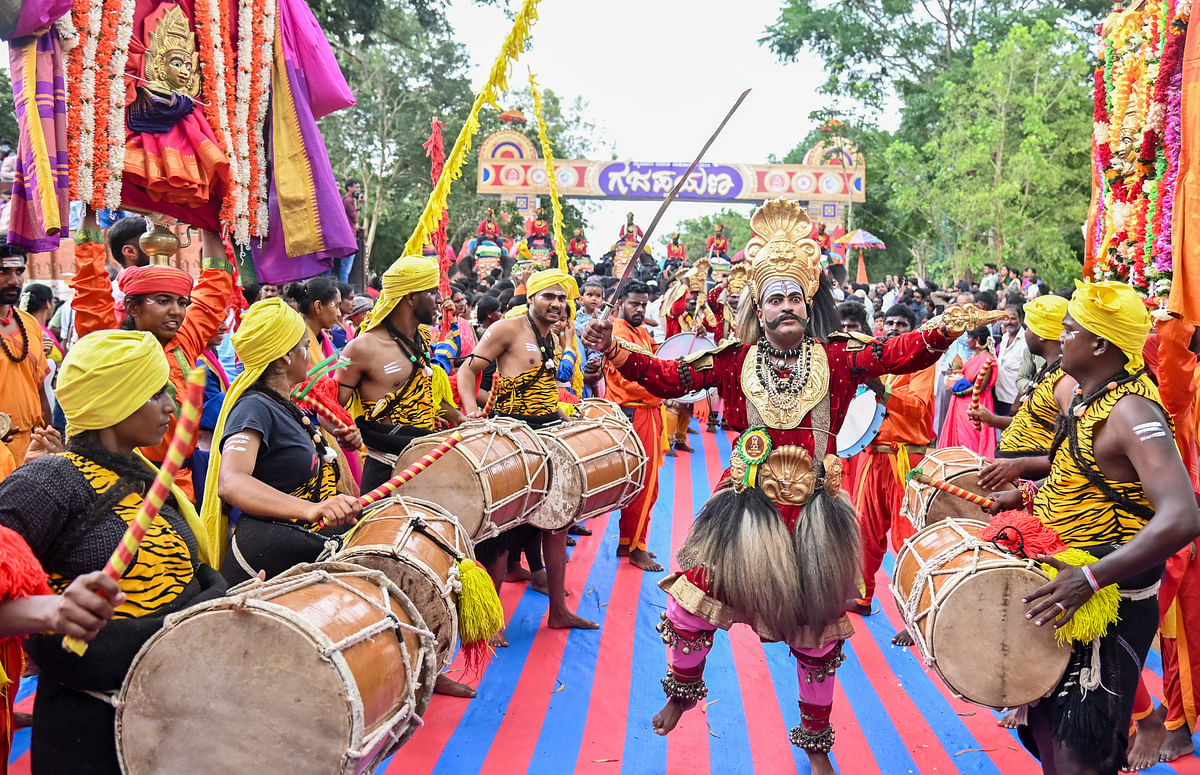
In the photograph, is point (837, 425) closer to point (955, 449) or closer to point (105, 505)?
point (955, 449)

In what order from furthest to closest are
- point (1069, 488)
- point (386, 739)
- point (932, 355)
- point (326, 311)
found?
point (326, 311), point (932, 355), point (1069, 488), point (386, 739)

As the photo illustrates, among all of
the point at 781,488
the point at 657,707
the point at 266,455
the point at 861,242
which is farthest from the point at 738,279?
the point at 861,242

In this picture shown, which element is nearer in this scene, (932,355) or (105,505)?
(105,505)

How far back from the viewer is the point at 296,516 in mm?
2934

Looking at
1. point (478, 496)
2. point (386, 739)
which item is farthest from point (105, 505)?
point (478, 496)

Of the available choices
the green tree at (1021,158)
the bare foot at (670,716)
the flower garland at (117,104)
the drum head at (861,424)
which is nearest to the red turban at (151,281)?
the flower garland at (117,104)

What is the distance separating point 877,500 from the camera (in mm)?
5902

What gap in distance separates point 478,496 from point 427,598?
3.91ft

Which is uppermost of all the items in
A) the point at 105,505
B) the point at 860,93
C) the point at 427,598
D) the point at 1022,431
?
the point at 860,93

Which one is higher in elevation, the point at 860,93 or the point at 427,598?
the point at 860,93

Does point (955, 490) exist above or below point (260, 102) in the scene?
below

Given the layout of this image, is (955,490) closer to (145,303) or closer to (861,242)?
(145,303)

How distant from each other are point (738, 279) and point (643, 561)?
298cm

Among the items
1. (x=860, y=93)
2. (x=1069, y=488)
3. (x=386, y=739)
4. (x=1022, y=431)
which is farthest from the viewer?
(x=860, y=93)
